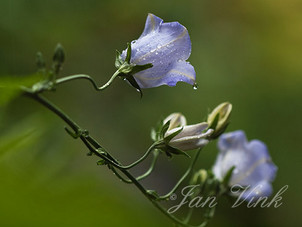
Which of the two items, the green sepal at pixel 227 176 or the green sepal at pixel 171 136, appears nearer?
the green sepal at pixel 171 136

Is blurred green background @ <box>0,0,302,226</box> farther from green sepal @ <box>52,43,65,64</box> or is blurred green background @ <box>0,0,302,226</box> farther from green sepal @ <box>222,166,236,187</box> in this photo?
green sepal @ <box>52,43,65,64</box>

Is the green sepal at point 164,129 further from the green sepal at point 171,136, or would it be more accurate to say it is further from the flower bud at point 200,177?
the flower bud at point 200,177

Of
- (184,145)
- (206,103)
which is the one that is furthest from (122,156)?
(184,145)

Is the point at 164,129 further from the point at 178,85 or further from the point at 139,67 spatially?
the point at 178,85

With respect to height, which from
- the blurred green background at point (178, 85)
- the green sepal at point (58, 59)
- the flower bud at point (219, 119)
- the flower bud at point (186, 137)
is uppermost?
the green sepal at point (58, 59)

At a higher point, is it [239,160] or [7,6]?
[7,6]

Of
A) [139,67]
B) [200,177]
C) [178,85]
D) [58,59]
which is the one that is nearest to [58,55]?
[58,59]

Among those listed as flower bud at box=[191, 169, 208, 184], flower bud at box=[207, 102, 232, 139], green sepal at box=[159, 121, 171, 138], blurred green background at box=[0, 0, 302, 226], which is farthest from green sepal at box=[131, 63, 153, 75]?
blurred green background at box=[0, 0, 302, 226]

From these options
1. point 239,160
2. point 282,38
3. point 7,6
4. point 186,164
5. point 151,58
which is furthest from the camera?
point 282,38

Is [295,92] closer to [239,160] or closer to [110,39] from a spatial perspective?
[110,39]

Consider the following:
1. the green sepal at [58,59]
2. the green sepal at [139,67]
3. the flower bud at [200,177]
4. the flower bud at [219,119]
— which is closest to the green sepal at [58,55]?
the green sepal at [58,59]

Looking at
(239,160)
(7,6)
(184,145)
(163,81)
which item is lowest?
(239,160)
